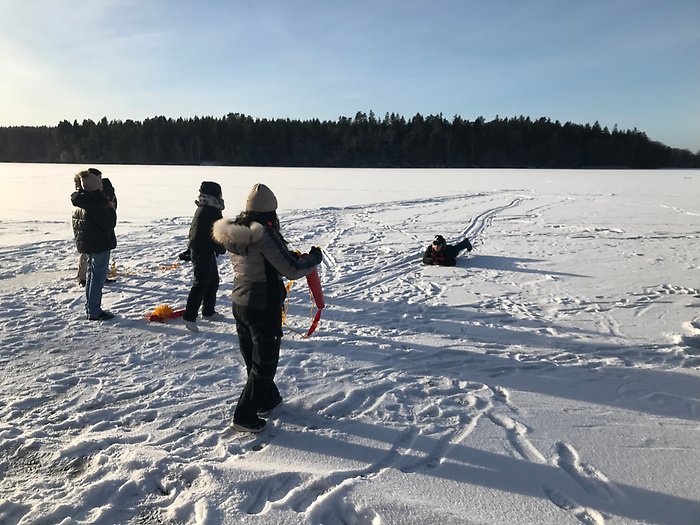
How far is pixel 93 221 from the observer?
5.19m

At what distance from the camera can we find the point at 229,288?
22.4 feet

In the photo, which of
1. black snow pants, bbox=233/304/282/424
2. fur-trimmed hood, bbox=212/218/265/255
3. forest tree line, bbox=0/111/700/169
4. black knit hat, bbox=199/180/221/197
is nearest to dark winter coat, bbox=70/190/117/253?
black knit hat, bbox=199/180/221/197

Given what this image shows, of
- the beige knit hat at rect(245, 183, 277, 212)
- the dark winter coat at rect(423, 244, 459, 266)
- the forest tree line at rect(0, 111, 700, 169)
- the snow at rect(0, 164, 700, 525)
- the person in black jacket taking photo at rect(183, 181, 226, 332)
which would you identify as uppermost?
the forest tree line at rect(0, 111, 700, 169)

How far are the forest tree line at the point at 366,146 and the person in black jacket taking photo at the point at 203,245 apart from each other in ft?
226

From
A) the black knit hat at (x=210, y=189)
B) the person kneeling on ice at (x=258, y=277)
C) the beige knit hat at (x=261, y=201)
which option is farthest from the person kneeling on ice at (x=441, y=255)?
the beige knit hat at (x=261, y=201)

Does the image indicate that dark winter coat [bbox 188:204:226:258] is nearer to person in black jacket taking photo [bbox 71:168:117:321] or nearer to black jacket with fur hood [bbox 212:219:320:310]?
person in black jacket taking photo [bbox 71:168:117:321]

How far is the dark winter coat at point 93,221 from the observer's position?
5.16 metres

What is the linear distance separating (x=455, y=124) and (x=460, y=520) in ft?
260

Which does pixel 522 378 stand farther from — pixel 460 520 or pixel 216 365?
pixel 216 365

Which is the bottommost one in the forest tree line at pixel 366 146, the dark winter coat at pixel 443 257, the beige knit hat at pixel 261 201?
the dark winter coat at pixel 443 257

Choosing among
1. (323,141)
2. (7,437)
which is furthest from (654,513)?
(323,141)

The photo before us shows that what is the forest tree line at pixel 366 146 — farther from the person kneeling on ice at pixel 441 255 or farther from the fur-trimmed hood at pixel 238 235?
the fur-trimmed hood at pixel 238 235

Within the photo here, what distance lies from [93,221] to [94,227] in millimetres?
70

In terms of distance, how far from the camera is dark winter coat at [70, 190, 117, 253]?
516 centimetres
